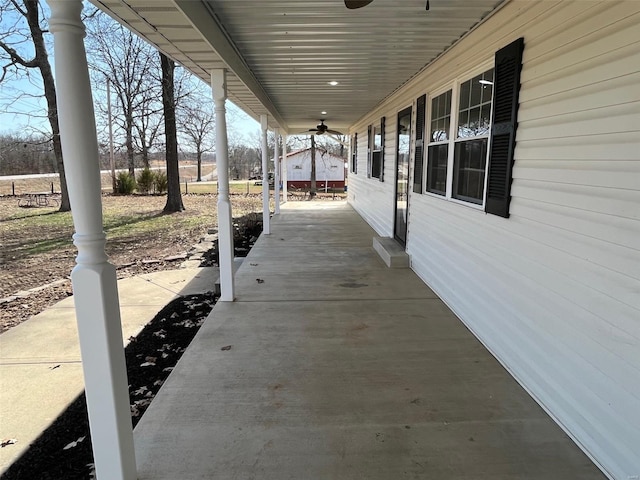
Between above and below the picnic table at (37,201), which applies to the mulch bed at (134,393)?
below

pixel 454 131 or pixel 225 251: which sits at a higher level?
pixel 454 131

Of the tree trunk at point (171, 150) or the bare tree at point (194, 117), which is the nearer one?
the tree trunk at point (171, 150)

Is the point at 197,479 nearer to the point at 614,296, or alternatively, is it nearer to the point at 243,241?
the point at 614,296

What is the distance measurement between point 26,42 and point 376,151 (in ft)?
40.9

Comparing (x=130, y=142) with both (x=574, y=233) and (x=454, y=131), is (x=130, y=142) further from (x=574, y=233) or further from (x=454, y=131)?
(x=574, y=233)

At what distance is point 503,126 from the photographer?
2.96m

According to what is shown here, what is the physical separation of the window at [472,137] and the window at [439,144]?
364mm

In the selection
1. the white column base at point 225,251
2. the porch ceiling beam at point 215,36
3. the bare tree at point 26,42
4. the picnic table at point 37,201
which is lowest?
the picnic table at point 37,201

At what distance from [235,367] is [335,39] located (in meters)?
2.97

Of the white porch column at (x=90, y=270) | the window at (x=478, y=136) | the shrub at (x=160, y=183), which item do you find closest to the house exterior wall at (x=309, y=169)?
the shrub at (x=160, y=183)

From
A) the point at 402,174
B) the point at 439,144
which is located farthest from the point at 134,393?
the point at 402,174

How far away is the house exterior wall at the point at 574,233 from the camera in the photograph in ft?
6.00

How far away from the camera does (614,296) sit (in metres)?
1.90

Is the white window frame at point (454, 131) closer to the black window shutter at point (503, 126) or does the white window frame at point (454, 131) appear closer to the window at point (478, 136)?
the window at point (478, 136)
